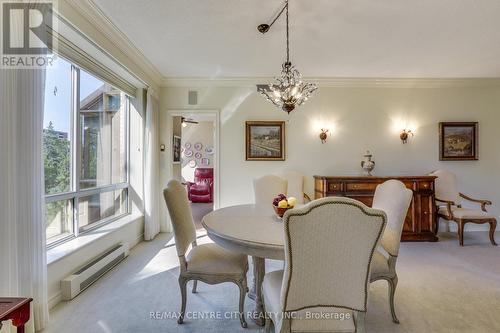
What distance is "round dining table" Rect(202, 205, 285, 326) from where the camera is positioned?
5.04ft

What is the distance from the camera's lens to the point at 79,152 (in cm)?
277

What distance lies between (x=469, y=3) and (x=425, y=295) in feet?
9.01

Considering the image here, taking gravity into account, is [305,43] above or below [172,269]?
above

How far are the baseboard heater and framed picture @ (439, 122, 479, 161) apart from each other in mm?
5332

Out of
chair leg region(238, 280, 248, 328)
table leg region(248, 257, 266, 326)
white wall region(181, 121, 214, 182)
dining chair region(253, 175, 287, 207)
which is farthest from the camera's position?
white wall region(181, 121, 214, 182)

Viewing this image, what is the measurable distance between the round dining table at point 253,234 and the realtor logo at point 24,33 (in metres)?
1.71

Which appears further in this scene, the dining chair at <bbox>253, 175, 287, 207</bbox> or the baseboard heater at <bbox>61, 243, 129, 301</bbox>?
the dining chair at <bbox>253, 175, 287, 207</bbox>

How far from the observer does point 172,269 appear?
2.88 meters

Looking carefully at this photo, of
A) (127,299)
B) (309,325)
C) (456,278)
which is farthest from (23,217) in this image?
(456,278)

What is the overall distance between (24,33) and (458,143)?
19.5 feet

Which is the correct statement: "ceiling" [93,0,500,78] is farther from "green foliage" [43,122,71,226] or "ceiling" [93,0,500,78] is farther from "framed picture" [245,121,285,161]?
"green foliage" [43,122,71,226]

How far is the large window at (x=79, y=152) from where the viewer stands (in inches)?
96.1

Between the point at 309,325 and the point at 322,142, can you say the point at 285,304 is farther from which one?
the point at 322,142

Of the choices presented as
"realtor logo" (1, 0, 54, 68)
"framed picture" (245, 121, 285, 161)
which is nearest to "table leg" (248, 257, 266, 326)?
"realtor logo" (1, 0, 54, 68)
